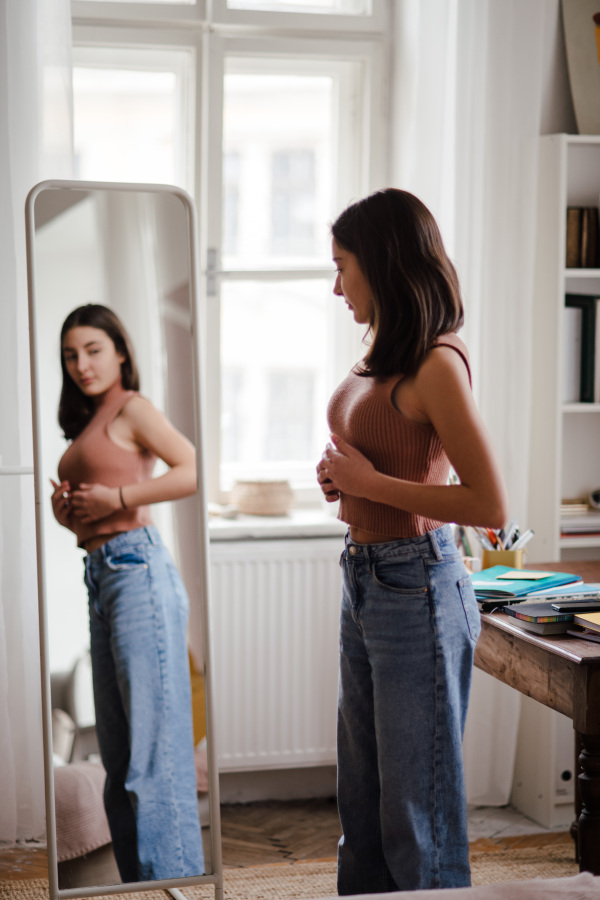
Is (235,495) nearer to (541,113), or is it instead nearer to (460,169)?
(460,169)

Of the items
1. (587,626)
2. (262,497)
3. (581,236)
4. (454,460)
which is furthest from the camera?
(262,497)

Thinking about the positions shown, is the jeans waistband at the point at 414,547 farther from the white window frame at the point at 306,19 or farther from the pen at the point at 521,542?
the white window frame at the point at 306,19

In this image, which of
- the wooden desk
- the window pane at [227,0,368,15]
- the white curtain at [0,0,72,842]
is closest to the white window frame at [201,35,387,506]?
the window pane at [227,0,368,15]

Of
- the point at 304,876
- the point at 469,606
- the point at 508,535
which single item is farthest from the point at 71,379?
the point at 304,876

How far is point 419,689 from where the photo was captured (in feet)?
5.10

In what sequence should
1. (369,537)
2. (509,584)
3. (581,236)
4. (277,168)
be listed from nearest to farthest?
(369,537)
(509,584)
(581,236)
(277,168)

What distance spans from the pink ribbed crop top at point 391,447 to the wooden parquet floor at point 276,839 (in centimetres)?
131

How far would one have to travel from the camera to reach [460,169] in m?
2.59

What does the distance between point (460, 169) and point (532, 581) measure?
1173 mm

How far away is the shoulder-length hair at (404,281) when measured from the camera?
1.55m

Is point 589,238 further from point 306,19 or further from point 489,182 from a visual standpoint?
point 306,19

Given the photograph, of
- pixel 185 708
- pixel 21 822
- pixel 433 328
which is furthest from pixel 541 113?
pixel 21 822

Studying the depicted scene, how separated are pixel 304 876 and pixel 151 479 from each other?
1147mm

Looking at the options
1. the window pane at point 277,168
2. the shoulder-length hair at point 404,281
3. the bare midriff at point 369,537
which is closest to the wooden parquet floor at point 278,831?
the bare midriff at point 369,537
